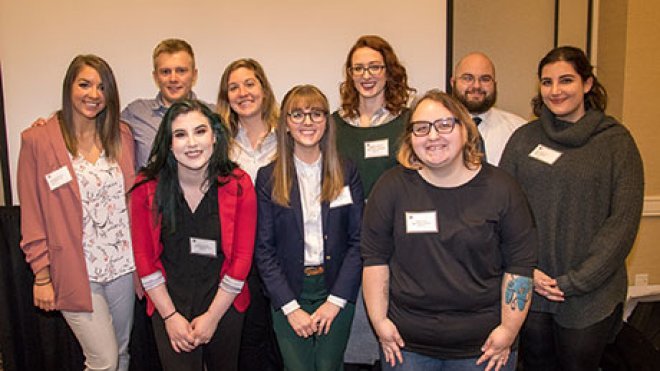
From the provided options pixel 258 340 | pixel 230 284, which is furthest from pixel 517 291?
pixel 258 340

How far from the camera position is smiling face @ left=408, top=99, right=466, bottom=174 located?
5.83 ft

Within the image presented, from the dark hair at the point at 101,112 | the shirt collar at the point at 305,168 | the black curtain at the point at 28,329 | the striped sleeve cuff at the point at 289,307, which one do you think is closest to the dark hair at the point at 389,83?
the shirt collar at the point at 305,168

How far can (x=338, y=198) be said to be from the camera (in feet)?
7.22

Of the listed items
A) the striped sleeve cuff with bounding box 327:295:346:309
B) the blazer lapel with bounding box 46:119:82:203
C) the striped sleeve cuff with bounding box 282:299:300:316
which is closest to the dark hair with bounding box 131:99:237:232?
the blazer lapel with bounding box 46:119:82:203

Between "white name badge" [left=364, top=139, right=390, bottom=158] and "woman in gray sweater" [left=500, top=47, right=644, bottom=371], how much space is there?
609mm

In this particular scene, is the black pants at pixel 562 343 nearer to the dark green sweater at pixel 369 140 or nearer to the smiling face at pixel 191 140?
the dark green sweater at pixel 369 140

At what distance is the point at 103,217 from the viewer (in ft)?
7.45

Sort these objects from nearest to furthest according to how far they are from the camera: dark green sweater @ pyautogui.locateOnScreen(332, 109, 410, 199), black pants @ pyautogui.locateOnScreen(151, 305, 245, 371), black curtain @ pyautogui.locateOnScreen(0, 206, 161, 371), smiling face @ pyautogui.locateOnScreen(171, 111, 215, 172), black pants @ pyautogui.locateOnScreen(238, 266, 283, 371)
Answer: smiling face @ pyautogui.locateOnScreen(171, 111, 215, 172)
black pants @ pyautogui.locateOnScreen(151, 305, 245, 371)
dark green sweater @ pyautogui.locateOnScreen(332, 109, 410, 199)
black pants @ pyautogui.locateOnScreen(238, 266, 283, 371)
black curtain @ pyautogui.locateOnScreen(0, 206, 161, 371)

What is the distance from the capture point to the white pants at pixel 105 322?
2.29 meters

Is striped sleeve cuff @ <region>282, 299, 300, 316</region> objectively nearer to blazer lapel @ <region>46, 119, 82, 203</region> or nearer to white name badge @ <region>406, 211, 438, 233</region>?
white name badge @ <region>406, 211, 438, 233</region>

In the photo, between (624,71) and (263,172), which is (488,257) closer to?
(263,172)

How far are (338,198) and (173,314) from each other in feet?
2.71

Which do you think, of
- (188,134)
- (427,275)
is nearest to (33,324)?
(188,134)

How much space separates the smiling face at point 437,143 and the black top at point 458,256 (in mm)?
92
